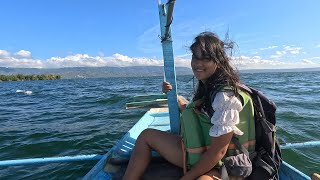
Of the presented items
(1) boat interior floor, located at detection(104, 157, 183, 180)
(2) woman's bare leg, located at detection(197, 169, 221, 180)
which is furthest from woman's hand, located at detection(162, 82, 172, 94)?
(2) woman's bare leg, located at detection(197, 169, 221, 180)

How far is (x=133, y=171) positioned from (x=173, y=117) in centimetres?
116

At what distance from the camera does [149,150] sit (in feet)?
10.4

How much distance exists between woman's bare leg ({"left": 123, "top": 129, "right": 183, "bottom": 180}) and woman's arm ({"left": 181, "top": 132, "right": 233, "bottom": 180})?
42 centimetres

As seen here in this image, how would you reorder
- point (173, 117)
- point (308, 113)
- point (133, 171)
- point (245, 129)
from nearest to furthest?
point (245, 129)
point (133, 171)
point (173, 117)
point (308, 113)

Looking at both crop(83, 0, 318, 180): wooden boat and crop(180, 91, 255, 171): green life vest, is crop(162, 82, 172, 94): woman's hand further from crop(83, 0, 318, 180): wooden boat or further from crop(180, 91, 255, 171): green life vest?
crop(180, 91, 255, 171): green life vest

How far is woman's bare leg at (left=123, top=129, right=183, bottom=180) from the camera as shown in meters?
3.08

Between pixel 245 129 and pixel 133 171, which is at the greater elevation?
pixel 245 129

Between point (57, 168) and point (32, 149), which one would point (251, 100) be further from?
point (32, 149)

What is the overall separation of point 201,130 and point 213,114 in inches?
10.6

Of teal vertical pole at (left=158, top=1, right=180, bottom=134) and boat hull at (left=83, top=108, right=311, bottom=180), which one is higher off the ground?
teal vertical pole at (left=158, top=1, right=180, bottom=134)

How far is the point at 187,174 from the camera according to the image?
266cm

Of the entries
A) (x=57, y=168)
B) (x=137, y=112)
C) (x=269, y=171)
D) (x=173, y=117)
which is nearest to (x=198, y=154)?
(x=269, y=171)

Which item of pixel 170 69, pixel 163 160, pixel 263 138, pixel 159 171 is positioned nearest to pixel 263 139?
pixel 263 138

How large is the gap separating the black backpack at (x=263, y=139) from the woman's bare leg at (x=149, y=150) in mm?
581
